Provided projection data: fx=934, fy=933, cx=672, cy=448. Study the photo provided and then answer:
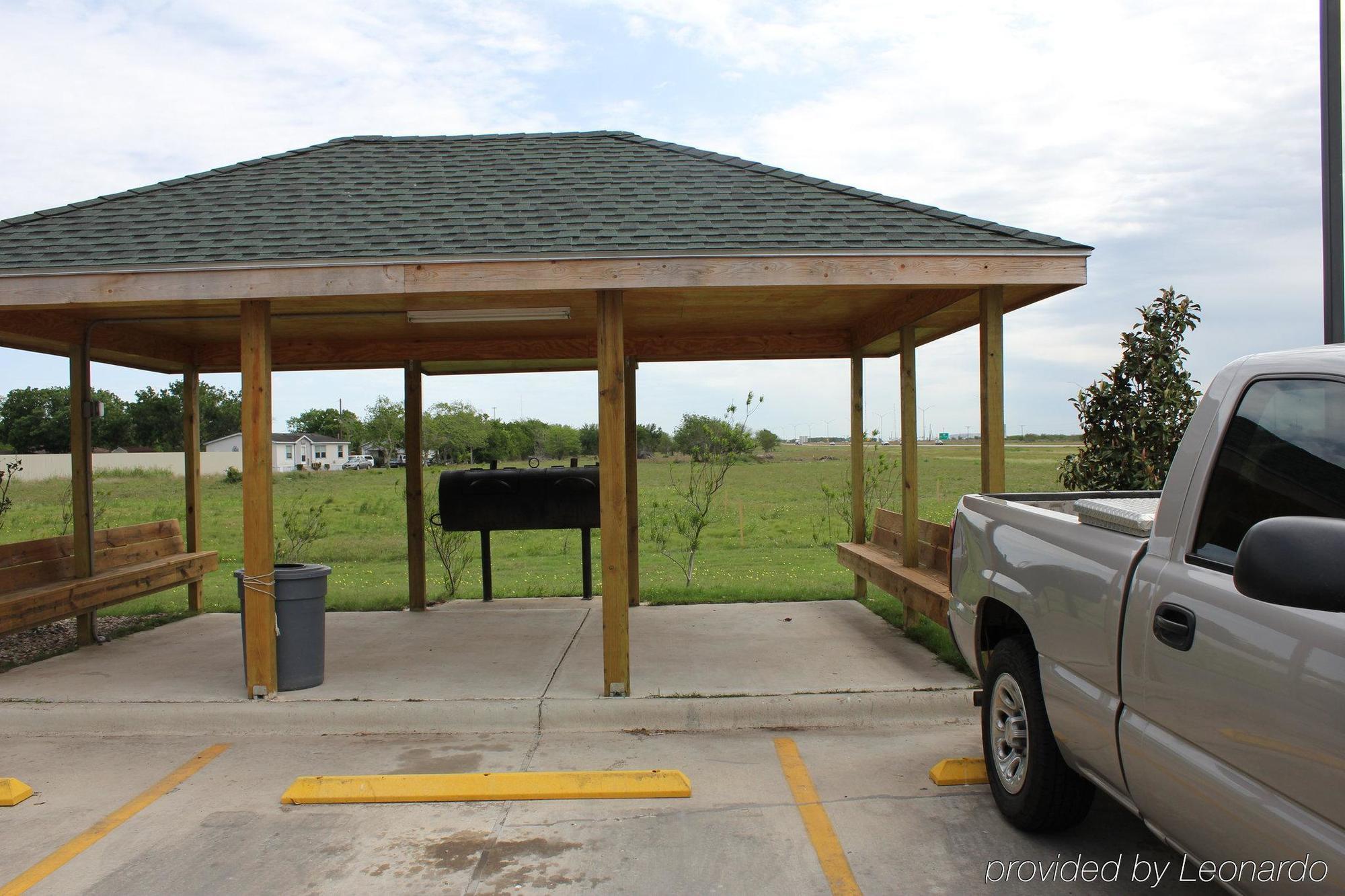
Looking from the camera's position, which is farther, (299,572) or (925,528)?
(925,528)

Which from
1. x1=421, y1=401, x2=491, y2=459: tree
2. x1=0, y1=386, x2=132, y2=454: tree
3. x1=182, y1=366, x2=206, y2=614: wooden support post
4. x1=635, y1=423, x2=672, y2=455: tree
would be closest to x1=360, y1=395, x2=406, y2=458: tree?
x1=421, y1=401, x2=491, y2=459: tree

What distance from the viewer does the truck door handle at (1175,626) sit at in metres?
2.72

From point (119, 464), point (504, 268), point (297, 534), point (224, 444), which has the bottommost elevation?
point (297, 534)

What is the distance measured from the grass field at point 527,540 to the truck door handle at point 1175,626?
5289 millimetres

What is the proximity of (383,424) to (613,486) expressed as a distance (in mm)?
75169

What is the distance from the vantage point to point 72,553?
29.1ft

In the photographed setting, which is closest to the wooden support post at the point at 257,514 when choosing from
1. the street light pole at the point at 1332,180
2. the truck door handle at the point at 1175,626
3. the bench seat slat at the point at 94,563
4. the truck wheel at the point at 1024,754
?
the bench seat slat at the point at 94,563

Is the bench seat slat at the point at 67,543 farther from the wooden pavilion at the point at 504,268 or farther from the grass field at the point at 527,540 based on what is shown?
the grass field at the point at 527,540

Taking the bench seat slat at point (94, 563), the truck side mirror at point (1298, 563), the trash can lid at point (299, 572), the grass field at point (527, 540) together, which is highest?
the truck side mirror at point (1298, 563)

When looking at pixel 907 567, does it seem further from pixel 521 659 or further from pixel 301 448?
pixel 301 448

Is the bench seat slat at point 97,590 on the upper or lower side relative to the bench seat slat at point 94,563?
lower

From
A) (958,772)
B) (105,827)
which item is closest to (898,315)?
(958,772)

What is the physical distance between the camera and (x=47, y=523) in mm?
23422

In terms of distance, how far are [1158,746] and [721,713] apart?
3587mm
